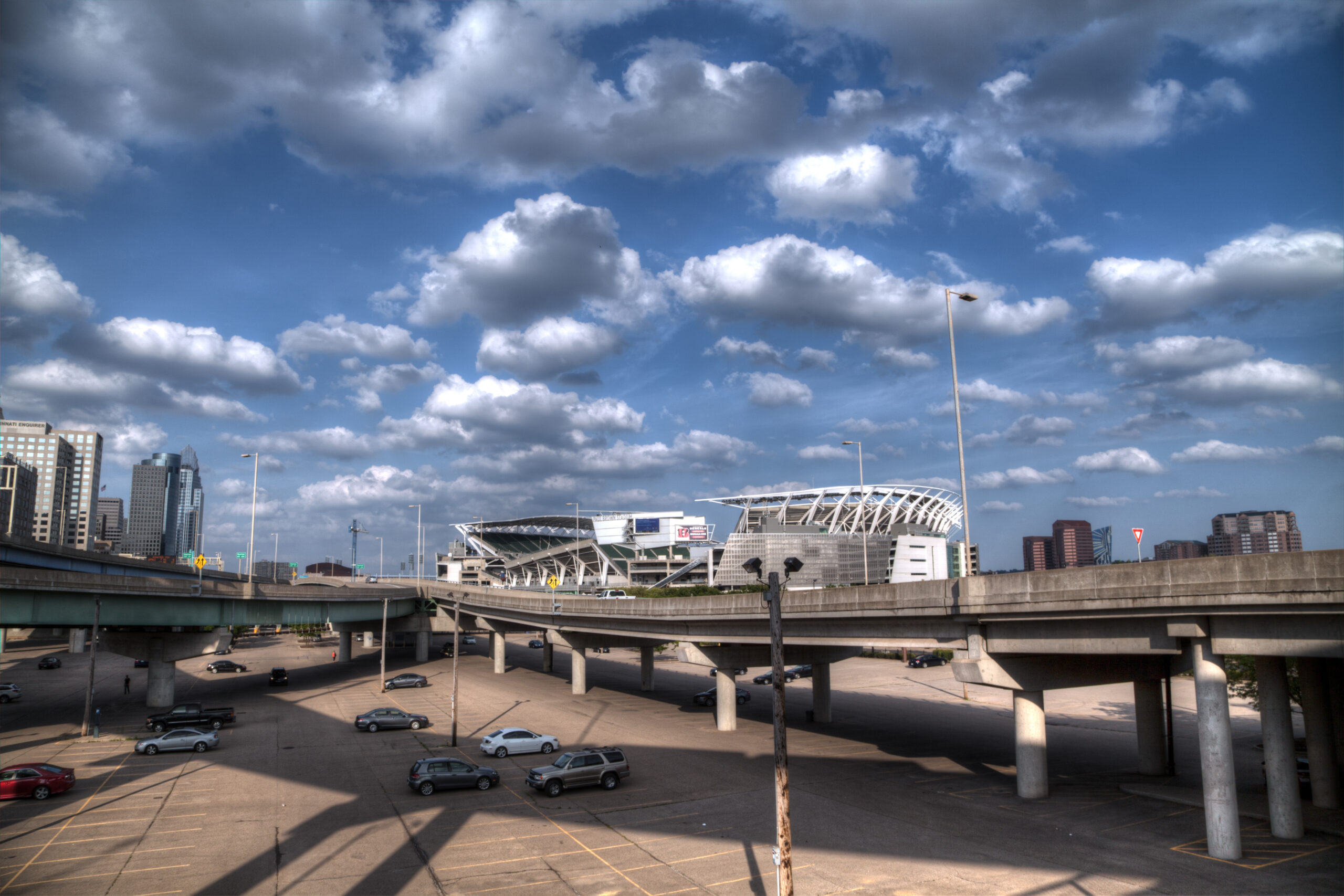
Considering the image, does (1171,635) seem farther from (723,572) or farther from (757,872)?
(723,572)

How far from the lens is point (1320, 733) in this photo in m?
28.2

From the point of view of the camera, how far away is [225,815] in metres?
27.4

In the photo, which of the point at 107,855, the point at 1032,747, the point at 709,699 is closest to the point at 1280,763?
the point at 1032,747

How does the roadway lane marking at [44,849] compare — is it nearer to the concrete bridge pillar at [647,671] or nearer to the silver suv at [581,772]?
the silver suv at [581,772]

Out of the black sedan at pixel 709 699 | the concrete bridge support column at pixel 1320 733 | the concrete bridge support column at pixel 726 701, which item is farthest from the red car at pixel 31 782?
Answer: the concrete bridge support column at pixel 1320 733

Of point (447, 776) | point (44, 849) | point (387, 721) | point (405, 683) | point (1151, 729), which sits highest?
point (1151, 729)

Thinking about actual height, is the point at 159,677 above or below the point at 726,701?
above

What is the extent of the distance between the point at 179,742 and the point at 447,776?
18245mm

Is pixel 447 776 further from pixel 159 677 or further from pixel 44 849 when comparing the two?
pixel 159 677

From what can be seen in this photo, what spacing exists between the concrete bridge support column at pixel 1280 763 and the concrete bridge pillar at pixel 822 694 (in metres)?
26.6

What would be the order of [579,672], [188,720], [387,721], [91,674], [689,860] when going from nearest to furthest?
1. [689,860]
2. [91,674]
3. [188,720]
4. [387,721]
5. [579,672]

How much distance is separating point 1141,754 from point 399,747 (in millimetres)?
34750

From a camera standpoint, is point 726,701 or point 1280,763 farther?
point 726,701

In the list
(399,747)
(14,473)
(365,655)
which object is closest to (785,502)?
(365,655)
